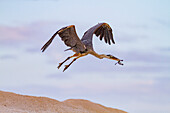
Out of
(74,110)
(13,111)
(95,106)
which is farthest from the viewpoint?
(95,106)

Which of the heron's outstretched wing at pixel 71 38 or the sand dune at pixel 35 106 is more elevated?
the heron's outstretched wing at pixel 71 38

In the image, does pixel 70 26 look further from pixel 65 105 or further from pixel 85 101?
pixel 85 101

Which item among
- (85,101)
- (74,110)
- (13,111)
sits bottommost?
(13,111)

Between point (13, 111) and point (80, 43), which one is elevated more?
point (80, 43)

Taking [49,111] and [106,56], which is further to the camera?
[49,111]

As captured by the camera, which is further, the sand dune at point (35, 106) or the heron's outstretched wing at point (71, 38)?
the sand dune at point (35, 106)

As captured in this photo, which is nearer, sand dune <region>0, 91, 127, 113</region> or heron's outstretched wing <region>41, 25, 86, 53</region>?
heron's outstretched wing <region>41, 25, 86, 53</region>

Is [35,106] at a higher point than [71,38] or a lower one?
lower

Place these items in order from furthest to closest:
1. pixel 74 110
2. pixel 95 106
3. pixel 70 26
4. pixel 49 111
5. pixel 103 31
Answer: pixel 95 106
pixel 74 110
pixel 49 111
pixel 103 31
pixel 70 26

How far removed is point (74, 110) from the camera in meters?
10.5

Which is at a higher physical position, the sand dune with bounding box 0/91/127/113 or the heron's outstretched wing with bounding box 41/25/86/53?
the heron's outstretched wing with bounding box 41/25/86/53

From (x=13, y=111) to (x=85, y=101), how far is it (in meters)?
3.70

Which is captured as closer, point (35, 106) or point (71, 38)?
point (71, 38)

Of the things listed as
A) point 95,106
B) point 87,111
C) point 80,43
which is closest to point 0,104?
point 87,111
